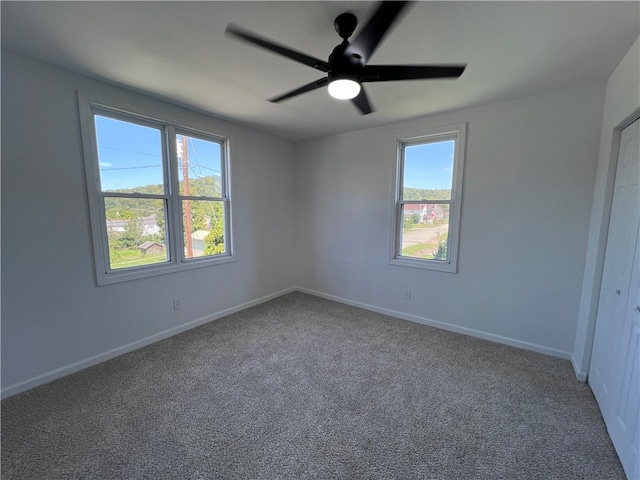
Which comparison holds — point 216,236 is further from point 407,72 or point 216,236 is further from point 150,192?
point 407,72

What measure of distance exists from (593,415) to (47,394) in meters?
4.00

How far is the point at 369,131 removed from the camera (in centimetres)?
353

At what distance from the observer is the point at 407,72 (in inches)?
58.4

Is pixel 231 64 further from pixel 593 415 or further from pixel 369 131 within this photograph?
pixel 593 415

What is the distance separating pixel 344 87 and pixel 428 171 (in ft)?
6.90

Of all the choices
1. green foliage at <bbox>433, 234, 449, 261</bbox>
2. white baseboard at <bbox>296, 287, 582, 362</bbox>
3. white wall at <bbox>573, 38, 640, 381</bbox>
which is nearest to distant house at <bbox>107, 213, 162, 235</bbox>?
white baseboard at <bbox>296, 287, 582, 362</bbox>

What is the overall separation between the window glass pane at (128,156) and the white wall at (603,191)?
3.92 m

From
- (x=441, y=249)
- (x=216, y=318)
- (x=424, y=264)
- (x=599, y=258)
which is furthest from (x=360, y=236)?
(x=599, y=258)

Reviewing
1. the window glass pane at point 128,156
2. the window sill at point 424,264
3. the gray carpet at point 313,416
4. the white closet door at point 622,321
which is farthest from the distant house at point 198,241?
the white closet door at point 622,321

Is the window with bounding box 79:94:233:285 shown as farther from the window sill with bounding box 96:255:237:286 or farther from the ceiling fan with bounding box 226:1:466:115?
the ceiling fan with bounding box 226:1:466:115

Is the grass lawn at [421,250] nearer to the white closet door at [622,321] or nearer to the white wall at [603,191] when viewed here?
the white wall at [603,191]

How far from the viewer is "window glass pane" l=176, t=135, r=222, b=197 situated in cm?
300

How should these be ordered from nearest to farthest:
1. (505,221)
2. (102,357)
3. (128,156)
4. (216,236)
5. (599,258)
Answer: (599,258) < (102,357) < (128,156) < (505,221) < (216,236)

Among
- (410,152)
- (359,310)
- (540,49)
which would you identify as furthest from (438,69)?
(359,310)
